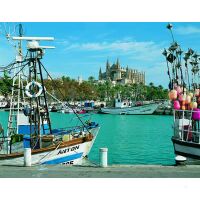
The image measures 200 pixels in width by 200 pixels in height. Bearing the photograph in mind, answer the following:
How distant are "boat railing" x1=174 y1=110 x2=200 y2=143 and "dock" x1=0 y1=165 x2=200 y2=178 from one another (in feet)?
16.0

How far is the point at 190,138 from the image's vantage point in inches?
720

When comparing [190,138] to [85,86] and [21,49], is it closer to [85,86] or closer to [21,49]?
[21,49]

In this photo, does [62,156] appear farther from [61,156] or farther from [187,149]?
[187,149]

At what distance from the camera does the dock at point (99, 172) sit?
470 inches

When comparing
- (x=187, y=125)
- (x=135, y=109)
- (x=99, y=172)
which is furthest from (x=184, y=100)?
(x=135, y=109)

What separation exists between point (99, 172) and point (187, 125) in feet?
25.1

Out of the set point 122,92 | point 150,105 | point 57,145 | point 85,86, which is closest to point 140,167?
point 57,145

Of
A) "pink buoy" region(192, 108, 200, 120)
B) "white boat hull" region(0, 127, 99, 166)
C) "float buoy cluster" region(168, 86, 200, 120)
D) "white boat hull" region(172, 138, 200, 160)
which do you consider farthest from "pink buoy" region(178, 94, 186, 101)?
"white boat hull" region(0, 127, 99, 166)

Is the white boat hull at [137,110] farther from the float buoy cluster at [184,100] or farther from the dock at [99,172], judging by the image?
the dock at [99,172]

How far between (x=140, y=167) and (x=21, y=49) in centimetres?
1182

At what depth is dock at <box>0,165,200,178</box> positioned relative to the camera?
11.9 metres

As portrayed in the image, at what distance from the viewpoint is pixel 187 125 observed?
A: 1872cm

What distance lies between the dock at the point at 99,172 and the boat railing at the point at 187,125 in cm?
487

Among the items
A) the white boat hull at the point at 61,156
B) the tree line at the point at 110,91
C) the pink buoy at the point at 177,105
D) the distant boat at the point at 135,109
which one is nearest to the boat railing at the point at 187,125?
the pink buoy at the point at 177,105
